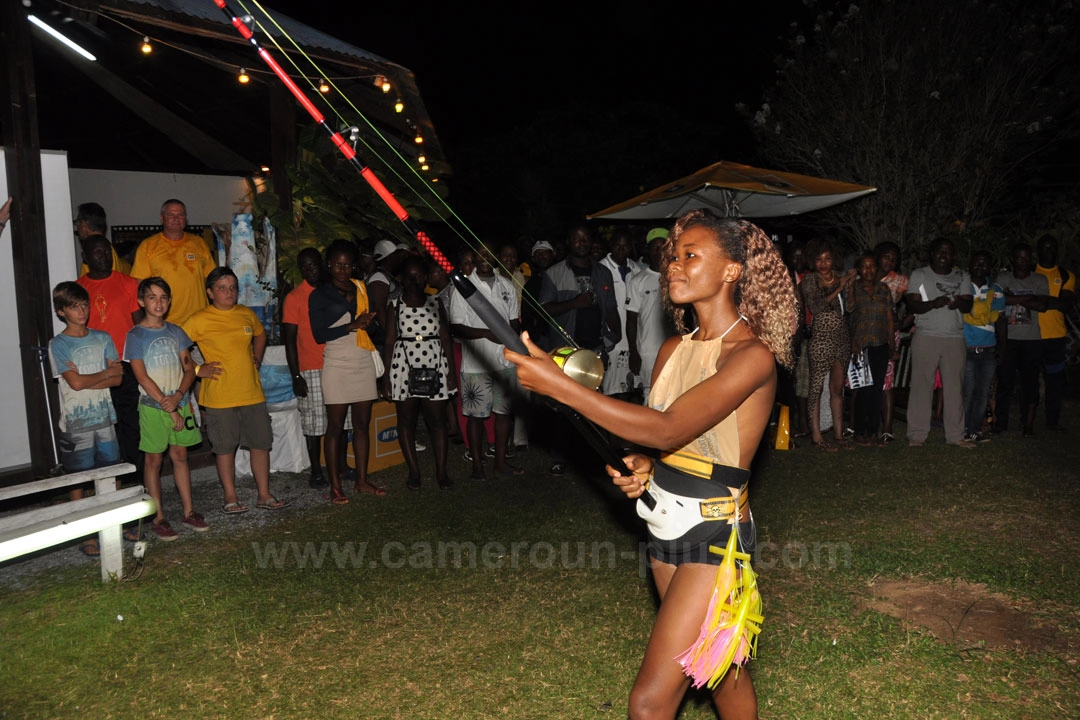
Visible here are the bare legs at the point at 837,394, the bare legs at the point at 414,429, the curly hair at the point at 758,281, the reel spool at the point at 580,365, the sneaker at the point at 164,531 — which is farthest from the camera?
the bare legs at the point at 837,394

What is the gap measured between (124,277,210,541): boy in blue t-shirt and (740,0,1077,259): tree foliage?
481 inches

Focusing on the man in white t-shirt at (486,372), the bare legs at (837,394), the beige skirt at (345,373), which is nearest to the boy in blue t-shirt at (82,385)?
the beige skirt at (345,373)

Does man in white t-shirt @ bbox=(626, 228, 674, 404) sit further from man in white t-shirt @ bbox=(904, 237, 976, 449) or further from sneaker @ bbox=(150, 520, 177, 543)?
sneaker @ bbox=(150, 520, 177, 543)

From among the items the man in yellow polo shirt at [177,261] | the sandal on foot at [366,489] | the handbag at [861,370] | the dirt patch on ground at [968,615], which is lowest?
the dirt patch on ground at [968,615]

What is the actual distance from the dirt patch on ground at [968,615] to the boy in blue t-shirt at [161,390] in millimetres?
4683

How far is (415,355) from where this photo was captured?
7.73m

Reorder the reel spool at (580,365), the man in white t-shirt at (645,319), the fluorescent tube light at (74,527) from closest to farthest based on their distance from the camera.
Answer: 1. the reel spool at (580,365)
2. the fluorescent tube light at (74,527)
3. the man in white t-shirt at (645,319)

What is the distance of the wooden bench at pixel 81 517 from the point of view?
4875 millimetres

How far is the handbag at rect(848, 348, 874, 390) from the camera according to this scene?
9125mm

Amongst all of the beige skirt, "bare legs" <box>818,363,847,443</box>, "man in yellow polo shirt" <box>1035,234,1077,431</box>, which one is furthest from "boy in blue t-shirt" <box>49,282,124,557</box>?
"man in yellow polo shirt" <box>1035,234,1077,431</box>

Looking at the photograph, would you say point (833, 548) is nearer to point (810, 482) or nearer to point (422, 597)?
point (810, 482)

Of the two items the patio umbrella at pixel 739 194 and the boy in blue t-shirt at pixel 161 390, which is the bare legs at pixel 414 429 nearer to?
the boy in blue t-shirt at pixel 161 390

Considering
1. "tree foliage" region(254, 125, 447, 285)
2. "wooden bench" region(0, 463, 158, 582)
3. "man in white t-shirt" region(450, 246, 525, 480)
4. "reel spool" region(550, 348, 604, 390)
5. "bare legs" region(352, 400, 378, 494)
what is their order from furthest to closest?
"tree foliage" region(254, 125, 447, 285) → "man in white t-shirt" region(450, 246, 525, 480) → "bare legs" region(352, 400, 378, 494) → "wooden bench" region(0, 463, 158, 582) → "reel spool" region(550, 348, 604, 390)

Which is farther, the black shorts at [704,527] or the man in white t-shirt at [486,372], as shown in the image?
the man in white t-shirt at [486,372]
